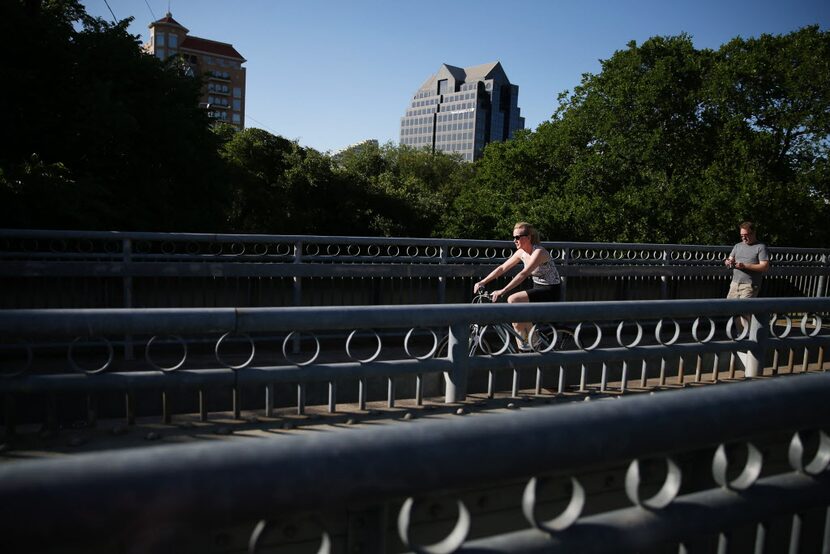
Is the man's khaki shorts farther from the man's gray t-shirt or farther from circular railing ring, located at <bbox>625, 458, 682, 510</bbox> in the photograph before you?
circular railing ring, located at <bbox>625, 458, 682, 510</bbox>

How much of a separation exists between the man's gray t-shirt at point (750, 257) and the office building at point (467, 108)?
163 meters

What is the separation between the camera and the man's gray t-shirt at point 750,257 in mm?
9867

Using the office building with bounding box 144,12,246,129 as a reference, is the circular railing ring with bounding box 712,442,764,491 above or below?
below

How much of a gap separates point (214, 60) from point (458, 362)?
428 ft

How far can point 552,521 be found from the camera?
1.49 meters

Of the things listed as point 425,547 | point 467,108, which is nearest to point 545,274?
point 425,547

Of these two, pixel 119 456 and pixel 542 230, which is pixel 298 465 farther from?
pixel 542 230

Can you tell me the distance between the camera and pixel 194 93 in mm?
23578

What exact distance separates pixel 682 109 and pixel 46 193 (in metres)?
29.5

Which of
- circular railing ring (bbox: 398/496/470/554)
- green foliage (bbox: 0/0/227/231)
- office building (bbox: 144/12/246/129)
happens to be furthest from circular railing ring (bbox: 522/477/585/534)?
office building (bbox: 144/12/246/129)

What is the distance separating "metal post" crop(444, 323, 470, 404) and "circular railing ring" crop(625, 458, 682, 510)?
3.52 m

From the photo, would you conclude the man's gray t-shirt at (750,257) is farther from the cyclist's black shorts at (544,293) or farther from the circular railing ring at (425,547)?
the circular railing ring at (425,547)

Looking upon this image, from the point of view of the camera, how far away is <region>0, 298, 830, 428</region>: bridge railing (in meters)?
4.08

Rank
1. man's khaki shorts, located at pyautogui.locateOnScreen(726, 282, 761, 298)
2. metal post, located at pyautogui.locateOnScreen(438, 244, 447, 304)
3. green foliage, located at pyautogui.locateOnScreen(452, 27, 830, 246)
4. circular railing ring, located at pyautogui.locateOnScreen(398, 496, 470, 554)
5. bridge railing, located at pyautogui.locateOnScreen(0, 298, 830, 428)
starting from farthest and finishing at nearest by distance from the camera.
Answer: green foliage, located at pyautogui.locateOnScreen(452, 27, 830, 246)
metal post, located at pyautogui.locateOnScreen(438, 244, 447, 304)
man's khaki shorts, located at pyautogui.locateOnScreen(726, 282, 761, 298)
bridge railing, located at pyautogui.locateOnScreen(0, 298, 830, 428)
circular railing ring, located at pyautogui.locateOnScreen(398, 496, 470, 554)
